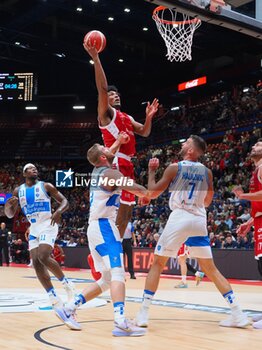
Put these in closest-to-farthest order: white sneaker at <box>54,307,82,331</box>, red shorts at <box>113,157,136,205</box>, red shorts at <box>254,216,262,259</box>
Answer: white sneaker at <box>54,307,82,331</box> < red shorts at <box>113,157,136,205</box> < red shorts at <box>254,216,262,259</box>

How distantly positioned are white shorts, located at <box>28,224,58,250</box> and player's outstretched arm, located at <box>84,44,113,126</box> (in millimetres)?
1870

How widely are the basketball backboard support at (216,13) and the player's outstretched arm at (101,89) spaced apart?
2.94 m

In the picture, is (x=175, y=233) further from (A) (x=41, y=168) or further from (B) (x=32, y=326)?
(A) (x=41, y=168)

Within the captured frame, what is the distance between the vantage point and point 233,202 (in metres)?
17.5

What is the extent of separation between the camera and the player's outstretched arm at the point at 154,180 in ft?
17.1

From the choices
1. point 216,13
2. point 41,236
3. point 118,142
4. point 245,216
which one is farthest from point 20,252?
point 118,142

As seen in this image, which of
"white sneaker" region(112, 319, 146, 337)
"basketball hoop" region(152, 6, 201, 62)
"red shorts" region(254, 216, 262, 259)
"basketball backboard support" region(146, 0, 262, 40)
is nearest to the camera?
"white sneaker" region(112, 319, 146, 337)

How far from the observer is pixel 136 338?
16.2 feet

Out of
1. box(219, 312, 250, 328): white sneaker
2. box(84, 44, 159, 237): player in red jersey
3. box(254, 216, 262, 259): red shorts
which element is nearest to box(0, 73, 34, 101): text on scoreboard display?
box(84, 44, 159, 237): player in red jersey

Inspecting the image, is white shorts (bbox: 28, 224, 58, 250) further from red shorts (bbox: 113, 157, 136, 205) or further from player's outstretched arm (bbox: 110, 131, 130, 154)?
player's outstretched arm (bbox: 110, 131, 130, 154)

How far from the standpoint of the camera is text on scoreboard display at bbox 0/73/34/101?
23406mm

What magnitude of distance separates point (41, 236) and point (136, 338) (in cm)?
243

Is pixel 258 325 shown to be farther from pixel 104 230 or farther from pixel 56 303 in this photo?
pixel 56 303

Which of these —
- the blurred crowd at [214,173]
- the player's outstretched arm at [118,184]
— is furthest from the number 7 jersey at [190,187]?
the blurred crowd at [214,173]
